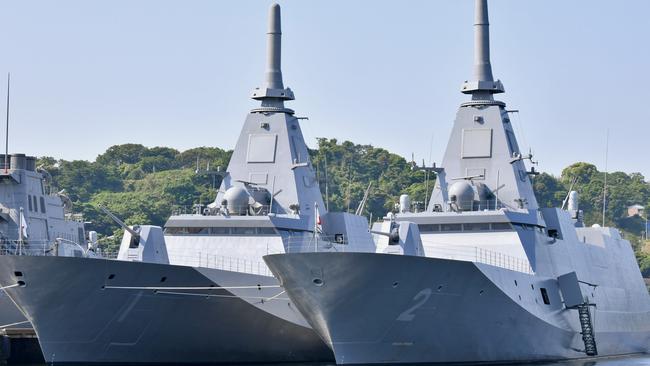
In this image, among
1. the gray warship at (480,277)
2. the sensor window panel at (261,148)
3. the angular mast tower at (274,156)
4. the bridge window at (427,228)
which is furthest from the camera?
the sensor window panel at (261,148)

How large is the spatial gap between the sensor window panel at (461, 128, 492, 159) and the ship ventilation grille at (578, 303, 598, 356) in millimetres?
7002

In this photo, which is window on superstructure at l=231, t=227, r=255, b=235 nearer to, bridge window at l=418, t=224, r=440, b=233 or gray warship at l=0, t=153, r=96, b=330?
bridge window at l=418, t=224, r=440, b=233

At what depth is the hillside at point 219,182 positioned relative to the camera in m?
84.3

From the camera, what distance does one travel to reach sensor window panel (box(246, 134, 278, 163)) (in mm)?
53266

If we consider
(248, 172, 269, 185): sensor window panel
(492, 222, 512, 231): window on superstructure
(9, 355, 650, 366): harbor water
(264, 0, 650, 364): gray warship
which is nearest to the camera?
(264, 0, 650, 364): gray warship

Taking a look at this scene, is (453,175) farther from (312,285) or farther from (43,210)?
(43,210)

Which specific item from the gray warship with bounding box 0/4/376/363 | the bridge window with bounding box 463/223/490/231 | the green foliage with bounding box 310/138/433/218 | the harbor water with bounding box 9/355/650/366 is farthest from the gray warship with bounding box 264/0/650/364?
the green foliage with bounding box 310/138/433/218

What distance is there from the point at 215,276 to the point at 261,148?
9.10 m

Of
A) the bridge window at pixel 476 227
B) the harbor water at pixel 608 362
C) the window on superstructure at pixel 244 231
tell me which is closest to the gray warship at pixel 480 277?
the bridge window at pixel 476 227

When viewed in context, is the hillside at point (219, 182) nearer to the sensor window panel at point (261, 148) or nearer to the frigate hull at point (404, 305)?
the sensor window panel at point (261, 148)

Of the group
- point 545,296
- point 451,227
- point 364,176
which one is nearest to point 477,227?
point 451,227

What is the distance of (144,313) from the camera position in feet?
149

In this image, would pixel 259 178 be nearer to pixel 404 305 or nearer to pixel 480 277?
pixel 404 305

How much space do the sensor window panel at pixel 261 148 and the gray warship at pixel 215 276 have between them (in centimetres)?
4
